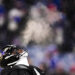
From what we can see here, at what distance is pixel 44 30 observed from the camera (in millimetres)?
3727

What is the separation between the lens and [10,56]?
2.39 metres

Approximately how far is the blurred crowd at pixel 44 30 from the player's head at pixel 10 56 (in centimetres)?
105

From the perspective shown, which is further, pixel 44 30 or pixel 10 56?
pixel 44 30

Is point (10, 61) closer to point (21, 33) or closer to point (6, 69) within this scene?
point (6, 69)

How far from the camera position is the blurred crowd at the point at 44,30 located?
353 centimetres

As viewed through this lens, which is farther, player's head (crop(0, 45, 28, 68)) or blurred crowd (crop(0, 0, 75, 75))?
blurred crowd (crop(0, 0, 75, 75))

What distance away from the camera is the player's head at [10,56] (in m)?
2.37

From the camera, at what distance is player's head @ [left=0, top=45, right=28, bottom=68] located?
7.78 feet

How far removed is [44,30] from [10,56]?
140cm

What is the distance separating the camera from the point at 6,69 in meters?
2.26

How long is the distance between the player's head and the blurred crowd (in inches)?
41.4

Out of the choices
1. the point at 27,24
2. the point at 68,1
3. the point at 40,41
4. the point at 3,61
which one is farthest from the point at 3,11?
the point at 3,61

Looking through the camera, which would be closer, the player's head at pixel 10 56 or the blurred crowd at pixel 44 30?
the player's head at pixel 10 56

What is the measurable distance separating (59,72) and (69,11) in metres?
0.83
